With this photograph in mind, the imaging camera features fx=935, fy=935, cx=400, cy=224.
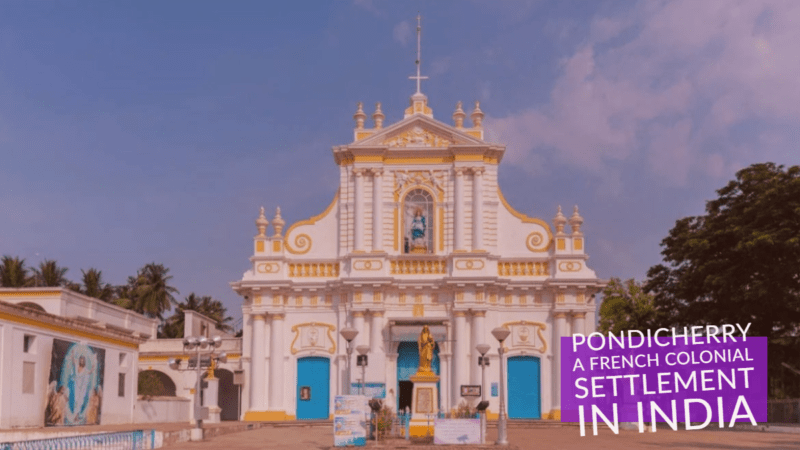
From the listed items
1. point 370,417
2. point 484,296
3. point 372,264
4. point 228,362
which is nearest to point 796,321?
point 484,296

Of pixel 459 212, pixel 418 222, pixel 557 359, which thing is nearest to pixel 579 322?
pixel 557 359

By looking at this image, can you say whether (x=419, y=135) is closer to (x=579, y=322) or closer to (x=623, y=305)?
(x=579, y=322)

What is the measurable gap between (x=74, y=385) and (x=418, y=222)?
17991 mm

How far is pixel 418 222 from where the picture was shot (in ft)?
Result: 146

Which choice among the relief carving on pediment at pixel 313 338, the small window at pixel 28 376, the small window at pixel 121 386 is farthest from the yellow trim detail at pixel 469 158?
the small window at pixel 28 376

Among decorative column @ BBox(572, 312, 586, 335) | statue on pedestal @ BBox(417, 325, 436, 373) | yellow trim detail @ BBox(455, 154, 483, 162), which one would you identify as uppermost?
yellow trim detail @ BBox(455, 154, 483, 162)

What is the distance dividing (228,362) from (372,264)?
37.0 ft

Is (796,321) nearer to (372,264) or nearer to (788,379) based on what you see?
(788,379)

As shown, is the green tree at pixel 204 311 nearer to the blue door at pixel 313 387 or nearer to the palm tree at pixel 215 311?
the palm tree at pixel 215 311

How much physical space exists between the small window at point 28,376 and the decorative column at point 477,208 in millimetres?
20632

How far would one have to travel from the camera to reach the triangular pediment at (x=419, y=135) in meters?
44.4

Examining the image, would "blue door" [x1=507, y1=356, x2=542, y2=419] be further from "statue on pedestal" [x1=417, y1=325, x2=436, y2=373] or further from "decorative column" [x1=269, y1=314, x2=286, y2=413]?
"statue on pedestal" [x1=417, y1=325, x2=436, y2=373]

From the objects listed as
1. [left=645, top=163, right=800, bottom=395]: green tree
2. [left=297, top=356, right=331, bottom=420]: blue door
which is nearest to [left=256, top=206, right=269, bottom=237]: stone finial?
[left=297, top=356, right=331, bottom=420]: blue door

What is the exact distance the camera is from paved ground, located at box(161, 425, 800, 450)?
25609 millimetres
